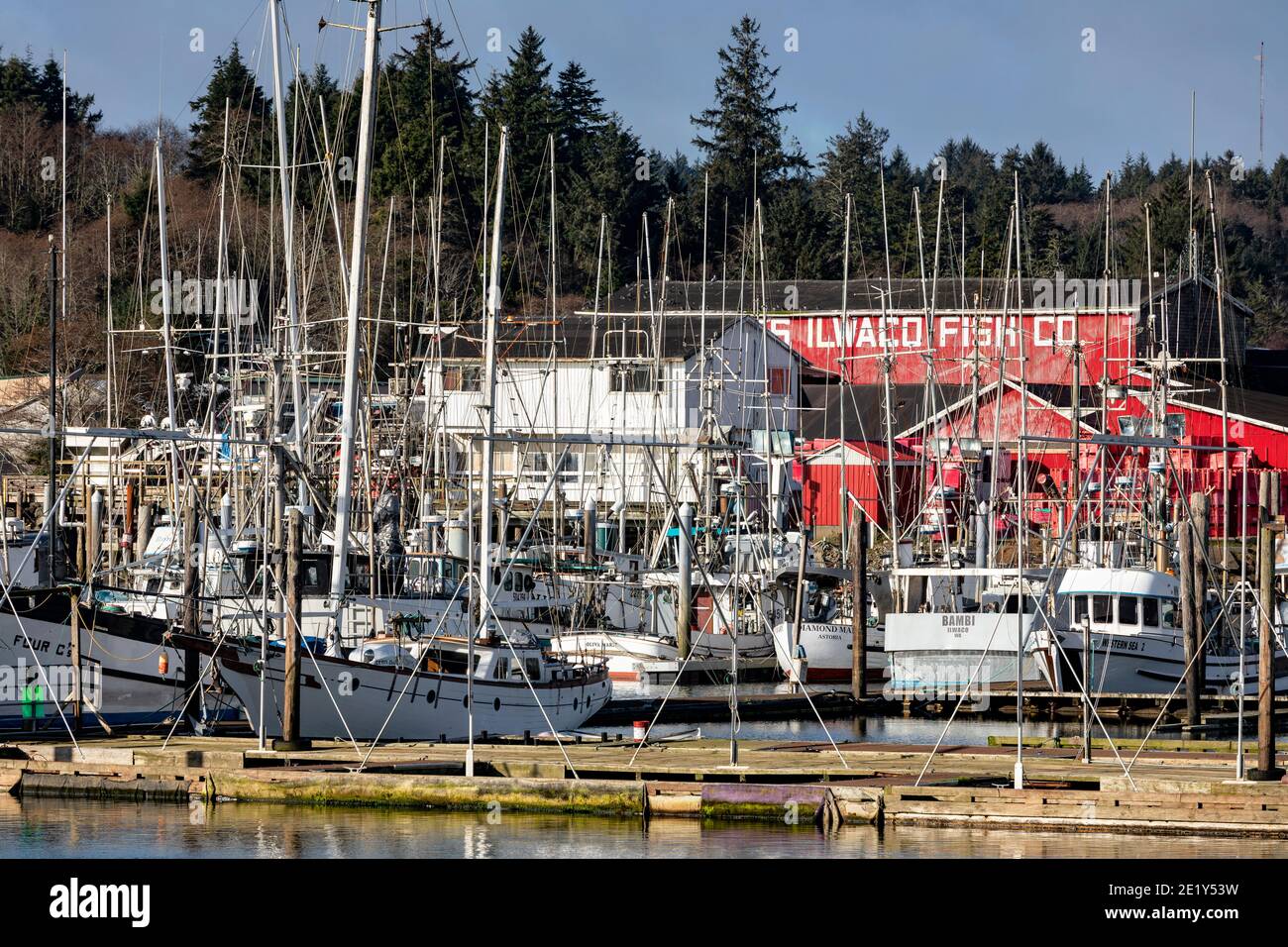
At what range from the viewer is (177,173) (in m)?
104

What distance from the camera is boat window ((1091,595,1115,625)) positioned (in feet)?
149

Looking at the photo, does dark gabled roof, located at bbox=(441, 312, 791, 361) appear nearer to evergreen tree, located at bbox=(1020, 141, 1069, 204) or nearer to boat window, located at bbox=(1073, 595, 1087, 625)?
boat window, located at bbox=(1073, 595, 1087, 625)

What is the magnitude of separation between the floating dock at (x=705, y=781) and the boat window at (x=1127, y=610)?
13144mm

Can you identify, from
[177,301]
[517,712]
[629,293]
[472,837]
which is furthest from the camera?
[629,293]

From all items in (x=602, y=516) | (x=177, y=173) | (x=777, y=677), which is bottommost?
(x=777, y=677)

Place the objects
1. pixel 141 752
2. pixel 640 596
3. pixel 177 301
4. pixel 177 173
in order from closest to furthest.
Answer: pixel 141 752 → pixel 640 596 → pixel 177 301 → pixel 177 173

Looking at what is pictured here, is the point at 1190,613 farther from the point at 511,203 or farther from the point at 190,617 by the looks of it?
the point at 511,203

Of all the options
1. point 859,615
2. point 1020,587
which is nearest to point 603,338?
point 859,615

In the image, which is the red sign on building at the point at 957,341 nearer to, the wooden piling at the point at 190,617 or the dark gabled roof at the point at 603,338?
the dark gabled roof at the point at 603,338

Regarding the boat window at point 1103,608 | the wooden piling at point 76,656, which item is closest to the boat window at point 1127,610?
the boat window at point 1103,608

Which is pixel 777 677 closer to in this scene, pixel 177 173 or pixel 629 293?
pixel 629 293

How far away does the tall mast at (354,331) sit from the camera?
33.7m

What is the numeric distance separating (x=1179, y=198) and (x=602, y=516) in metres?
57.9
